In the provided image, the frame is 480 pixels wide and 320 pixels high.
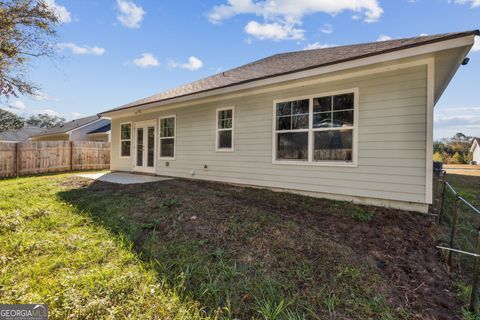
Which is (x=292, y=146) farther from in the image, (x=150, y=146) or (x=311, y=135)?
(x=150, y=146)

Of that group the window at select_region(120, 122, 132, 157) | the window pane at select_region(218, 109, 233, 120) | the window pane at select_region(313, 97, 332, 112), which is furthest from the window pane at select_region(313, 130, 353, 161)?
the window at select_region(120, 122, 132, 157)

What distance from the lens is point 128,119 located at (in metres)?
10.9

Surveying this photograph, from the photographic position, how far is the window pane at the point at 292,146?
6.02 meters

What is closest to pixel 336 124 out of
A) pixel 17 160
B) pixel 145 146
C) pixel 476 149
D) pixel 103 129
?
pixel 145 146

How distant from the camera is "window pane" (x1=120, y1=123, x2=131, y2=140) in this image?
11.0 metres

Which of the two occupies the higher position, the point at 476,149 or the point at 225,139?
the point at 476,149

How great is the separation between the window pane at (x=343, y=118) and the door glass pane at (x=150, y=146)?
23.6ft

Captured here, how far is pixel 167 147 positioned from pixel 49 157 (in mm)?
7240

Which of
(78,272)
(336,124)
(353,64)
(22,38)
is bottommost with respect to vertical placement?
(78,272)

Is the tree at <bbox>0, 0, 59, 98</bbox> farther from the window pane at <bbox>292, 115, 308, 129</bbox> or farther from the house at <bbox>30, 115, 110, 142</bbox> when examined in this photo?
the house at <bbox>30, 115, 110, 142</bbox>

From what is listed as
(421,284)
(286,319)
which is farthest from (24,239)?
(421,284)

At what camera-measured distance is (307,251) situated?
3109 millimetres

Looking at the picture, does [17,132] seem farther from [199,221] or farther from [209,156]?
[199,221]

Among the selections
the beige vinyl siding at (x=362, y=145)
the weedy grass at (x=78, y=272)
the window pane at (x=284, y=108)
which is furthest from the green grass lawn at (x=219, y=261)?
the window pane at (x=284, y=108)
